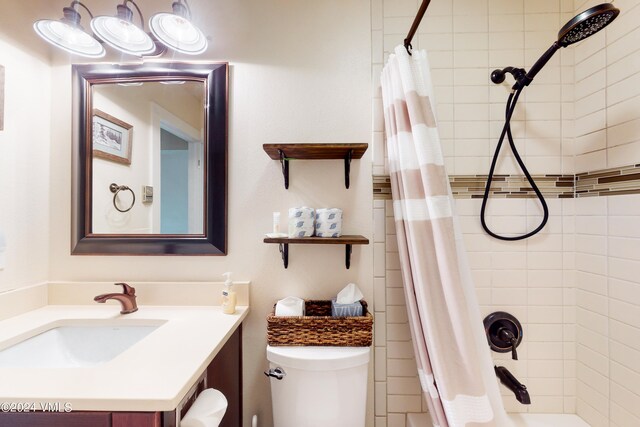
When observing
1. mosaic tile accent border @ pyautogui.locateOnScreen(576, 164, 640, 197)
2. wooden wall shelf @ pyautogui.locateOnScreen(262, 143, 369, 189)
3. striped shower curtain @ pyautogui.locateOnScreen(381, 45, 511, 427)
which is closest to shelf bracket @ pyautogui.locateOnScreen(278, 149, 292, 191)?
wooden wall shelf @ pyautogui.locateOnScreen(262, 143, 369, 189)

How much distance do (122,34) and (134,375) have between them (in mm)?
1254

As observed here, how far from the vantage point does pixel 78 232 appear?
1.35 m

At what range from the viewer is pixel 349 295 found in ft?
4.03

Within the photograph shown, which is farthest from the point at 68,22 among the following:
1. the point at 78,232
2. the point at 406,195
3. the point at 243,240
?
the point at 406,195

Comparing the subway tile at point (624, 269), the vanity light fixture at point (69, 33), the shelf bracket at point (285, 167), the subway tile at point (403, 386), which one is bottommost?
the subway tile at point (403, 386)

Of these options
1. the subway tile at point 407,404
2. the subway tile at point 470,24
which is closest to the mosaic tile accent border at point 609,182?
the subway tile at point 470,24

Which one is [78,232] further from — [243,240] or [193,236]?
[243,240]

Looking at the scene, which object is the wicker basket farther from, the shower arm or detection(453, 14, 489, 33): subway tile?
detection(453, 14, 489, 33): subway tile

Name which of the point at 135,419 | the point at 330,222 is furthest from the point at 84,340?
the point at 330,222

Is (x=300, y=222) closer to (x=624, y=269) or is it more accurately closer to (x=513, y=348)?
(x=513, y=348)

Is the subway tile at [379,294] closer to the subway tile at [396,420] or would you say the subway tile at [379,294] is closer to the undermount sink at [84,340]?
the subway tile at [396,420]

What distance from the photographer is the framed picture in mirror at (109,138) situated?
1.36 m

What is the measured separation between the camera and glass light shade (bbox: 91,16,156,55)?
113 centimetres

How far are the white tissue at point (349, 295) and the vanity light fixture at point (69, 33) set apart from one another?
56.7 inches
